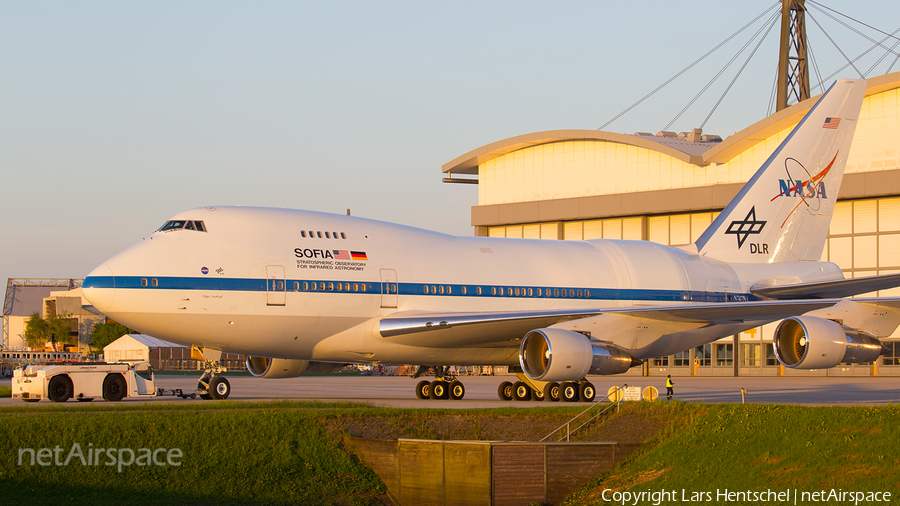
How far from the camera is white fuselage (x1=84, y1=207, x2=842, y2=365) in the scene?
2223cm

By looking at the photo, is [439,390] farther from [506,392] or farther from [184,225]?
[184,225]

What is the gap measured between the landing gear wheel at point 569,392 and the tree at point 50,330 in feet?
343

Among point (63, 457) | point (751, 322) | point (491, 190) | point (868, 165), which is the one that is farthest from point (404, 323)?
point (491, 190)

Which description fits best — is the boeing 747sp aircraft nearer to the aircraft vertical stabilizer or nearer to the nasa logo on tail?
the aircraft vertical stabilizer

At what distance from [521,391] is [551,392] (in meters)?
1.96

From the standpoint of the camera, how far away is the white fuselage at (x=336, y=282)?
2223 centimetres

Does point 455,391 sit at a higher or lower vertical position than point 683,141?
lower

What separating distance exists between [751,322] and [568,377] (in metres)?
8.38

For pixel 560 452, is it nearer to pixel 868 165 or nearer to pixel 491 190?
pixel 868 165

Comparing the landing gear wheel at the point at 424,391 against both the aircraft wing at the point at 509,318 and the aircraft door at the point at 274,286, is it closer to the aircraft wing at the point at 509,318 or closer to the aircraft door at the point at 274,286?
the aircraft wing at the point at 509,318

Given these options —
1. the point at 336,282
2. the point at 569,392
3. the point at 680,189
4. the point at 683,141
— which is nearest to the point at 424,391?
the point at 569,392

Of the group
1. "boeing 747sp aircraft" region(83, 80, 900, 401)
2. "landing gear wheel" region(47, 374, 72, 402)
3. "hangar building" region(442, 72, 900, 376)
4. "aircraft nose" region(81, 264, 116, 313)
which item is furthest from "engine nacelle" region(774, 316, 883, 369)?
"hangar building" region(442, 72, 900, 376)

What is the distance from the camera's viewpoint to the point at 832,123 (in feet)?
101

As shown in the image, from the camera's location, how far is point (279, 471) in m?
17.9
